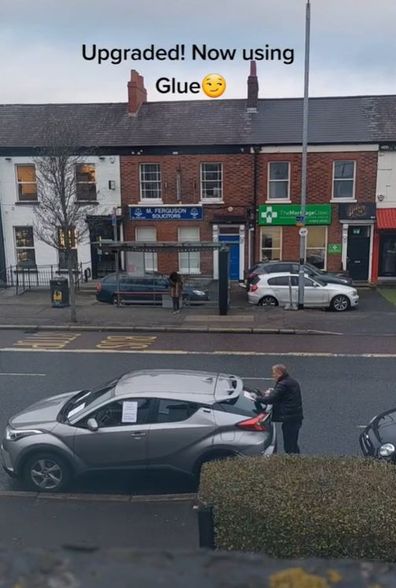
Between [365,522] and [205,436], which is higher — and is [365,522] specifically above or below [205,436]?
above

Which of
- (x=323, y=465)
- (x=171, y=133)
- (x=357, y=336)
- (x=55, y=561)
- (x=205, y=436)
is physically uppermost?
(x=171, y=133)

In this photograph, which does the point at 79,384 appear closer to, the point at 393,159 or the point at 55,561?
the point at 55,561

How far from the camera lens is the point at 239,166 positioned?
76.5 ft

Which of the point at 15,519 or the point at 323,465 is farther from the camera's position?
the point at 15,519

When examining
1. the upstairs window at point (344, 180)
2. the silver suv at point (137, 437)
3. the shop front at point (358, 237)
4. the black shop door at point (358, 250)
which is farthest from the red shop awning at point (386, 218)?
the silver suv at point (137, 437)

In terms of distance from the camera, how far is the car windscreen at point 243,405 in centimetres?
652

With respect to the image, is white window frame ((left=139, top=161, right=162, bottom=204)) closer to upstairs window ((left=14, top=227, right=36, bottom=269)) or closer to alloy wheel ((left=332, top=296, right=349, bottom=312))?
upstairs window ((left=14, top=227, right=36, bottom=269))

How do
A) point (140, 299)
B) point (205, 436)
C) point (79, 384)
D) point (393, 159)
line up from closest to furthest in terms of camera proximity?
point (205, 436) < point (79, 384) < point (140, 299) < point (393, 159)

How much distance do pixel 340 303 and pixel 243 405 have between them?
498 inches

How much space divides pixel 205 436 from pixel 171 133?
1995 centimetres

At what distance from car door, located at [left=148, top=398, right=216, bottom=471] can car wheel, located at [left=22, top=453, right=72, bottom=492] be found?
3.63 ft

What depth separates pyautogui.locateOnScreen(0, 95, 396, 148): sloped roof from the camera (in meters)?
23.1

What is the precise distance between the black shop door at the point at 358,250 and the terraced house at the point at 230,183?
5cm

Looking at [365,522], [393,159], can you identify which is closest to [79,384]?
[365,522]
